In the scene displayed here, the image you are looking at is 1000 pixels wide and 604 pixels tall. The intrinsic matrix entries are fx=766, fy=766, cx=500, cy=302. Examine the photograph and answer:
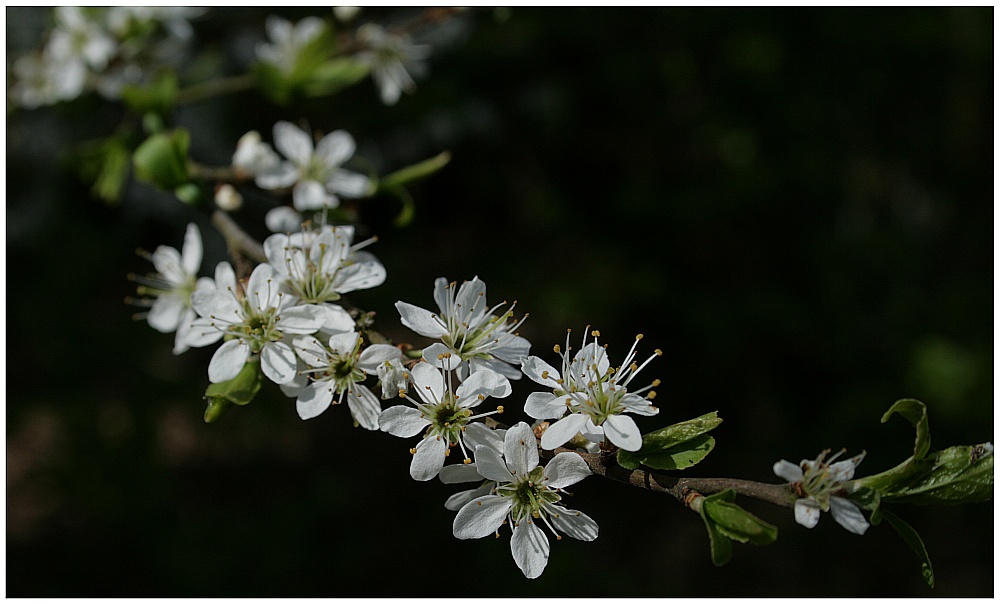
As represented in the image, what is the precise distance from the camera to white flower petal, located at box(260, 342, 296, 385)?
3.45 ft

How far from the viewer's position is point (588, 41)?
3031 mm

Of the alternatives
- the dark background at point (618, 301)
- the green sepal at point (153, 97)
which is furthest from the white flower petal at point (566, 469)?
the dark background at point (618, 301)

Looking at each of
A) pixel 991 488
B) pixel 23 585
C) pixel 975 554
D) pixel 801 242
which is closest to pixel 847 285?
pixel 801 242

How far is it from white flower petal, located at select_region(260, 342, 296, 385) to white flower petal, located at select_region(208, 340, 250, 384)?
3 centimetres

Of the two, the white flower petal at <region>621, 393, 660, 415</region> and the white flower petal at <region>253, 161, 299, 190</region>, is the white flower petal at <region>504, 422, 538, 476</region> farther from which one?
the white flower petal at <region>253, 161, 299, 190</region>

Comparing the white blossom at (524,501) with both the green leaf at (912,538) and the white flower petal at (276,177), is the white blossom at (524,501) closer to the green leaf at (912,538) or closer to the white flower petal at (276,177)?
the green leaf at (912,538)

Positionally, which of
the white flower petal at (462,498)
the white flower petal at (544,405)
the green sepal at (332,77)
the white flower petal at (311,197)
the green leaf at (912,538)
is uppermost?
the green sepal at (332,77)

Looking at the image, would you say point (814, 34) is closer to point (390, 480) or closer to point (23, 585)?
point (390, 480)

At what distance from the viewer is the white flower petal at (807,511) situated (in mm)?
935

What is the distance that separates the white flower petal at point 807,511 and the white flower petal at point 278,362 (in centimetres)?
68

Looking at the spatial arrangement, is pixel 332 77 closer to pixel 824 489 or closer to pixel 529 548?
pixel 529 548

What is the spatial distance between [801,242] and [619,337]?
908 mm

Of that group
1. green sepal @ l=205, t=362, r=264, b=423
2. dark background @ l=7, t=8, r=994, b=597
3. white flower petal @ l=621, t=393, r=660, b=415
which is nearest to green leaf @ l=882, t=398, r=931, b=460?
white flower petal @ l=621, t=393, r=660, b=415

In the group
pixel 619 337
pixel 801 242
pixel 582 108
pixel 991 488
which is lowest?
pixel 991 488
